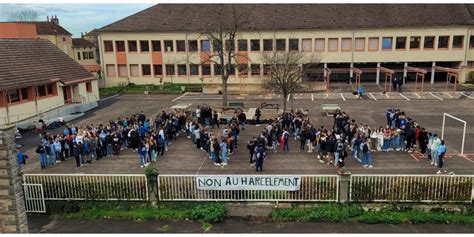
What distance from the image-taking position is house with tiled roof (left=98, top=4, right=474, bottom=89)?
140ft

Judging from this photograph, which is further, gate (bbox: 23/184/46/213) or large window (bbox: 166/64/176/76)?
large window (bbox: 166/64/176/76)

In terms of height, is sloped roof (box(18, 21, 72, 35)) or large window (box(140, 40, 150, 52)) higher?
sloped roof (box(18, 21, 72, 35))

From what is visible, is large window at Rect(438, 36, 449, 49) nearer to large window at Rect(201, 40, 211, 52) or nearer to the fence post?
large window at Rect(201, 40, 211, 52)

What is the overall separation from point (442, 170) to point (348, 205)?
17.2ft

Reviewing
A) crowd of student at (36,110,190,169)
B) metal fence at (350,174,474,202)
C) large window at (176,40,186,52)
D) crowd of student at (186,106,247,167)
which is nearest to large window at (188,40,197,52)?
large window at (176,40,186,52)

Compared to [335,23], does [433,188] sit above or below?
below

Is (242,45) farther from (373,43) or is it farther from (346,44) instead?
(373,43)

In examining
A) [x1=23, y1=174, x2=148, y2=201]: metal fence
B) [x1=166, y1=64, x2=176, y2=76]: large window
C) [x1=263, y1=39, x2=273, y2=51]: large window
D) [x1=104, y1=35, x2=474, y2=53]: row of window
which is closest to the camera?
[x1=23, y1=174, x2=148, y2=201]: metal fence

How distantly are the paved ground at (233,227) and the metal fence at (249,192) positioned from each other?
3.04 ft

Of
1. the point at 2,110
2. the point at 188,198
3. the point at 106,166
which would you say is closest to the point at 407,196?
the point at 188,198

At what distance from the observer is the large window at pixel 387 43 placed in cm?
4291

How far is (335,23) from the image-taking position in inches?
1720

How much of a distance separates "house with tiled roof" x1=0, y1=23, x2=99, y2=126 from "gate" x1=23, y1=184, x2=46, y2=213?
44.8 ft

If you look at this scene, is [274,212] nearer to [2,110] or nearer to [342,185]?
[342,185]
